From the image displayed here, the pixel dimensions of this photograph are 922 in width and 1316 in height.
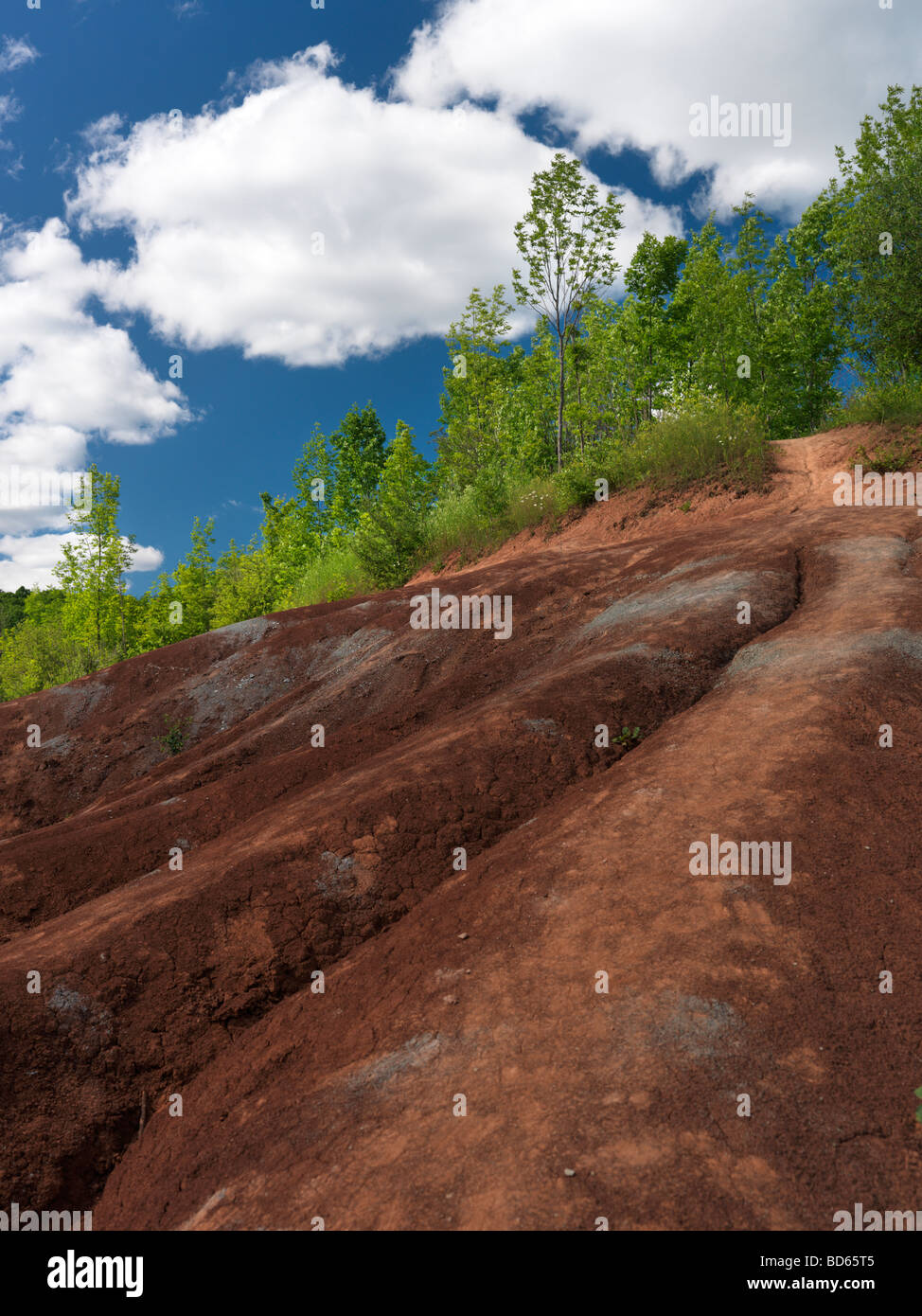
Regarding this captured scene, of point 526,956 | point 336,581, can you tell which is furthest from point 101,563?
point 526,956

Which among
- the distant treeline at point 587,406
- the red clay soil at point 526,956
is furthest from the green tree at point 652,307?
the red clay soil at point 526,956

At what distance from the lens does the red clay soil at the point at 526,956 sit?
380 centimetres

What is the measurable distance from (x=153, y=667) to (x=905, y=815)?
16842mm

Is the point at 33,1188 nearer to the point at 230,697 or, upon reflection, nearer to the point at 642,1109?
the point at 642,1109

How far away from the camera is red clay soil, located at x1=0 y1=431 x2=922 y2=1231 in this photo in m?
3.80

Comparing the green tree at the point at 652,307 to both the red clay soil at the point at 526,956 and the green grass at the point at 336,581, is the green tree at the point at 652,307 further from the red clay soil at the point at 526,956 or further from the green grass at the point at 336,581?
the red clay soil at the point at 526,956

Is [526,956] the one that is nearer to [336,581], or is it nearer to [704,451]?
[704,451]

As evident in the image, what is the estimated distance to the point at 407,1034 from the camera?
503cm

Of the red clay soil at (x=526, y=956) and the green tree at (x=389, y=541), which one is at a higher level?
the green tree at (x=389, y=541)

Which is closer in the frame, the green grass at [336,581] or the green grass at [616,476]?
the green grass at [616,476]

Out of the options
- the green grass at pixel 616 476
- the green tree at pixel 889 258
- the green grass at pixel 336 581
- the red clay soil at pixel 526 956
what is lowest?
the red clay soil at pixel 526 956

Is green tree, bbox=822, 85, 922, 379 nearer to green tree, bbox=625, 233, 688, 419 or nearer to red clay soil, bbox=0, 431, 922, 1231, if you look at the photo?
green tree, bbox=625, 233, 688, 419

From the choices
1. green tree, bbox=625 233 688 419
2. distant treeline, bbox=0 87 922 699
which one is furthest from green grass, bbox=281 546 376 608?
green tree, bbox=625 233 688 419

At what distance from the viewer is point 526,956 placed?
5414 mm
